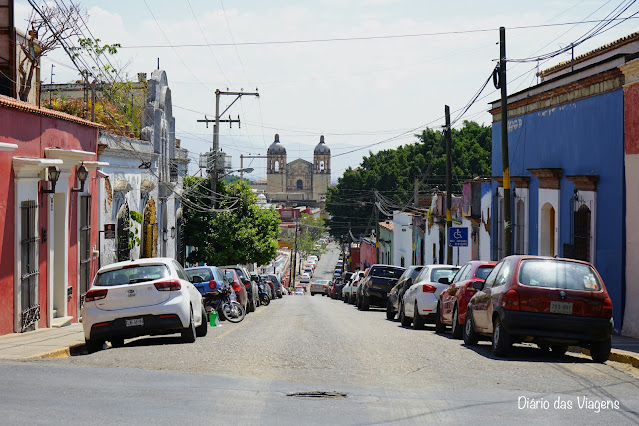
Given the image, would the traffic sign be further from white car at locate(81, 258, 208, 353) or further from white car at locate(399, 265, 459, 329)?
white car at locate(81, 258, 208, 353)

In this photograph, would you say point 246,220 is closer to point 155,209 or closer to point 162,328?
point 155,209

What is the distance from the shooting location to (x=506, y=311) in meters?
13.0

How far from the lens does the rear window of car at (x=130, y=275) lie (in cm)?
1488

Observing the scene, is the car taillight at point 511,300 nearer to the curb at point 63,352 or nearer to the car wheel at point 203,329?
the car wheel at point 203,329

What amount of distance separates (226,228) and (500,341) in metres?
36.6

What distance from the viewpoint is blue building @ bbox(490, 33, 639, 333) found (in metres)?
20.4

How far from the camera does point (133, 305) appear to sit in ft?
48.1

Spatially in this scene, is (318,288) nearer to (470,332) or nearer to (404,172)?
(404,172)

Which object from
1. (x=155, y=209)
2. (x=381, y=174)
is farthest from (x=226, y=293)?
(x=381, y=174)

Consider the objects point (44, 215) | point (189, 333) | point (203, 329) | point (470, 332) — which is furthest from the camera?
point (44, 215)

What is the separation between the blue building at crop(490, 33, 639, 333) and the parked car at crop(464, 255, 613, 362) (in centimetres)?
727

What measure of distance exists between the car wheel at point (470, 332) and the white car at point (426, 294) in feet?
14.3

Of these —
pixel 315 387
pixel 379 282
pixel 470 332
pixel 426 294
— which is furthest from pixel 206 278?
pixel 315 387

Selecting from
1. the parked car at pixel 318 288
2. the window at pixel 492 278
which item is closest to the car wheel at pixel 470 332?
the window at pixel 492 278
